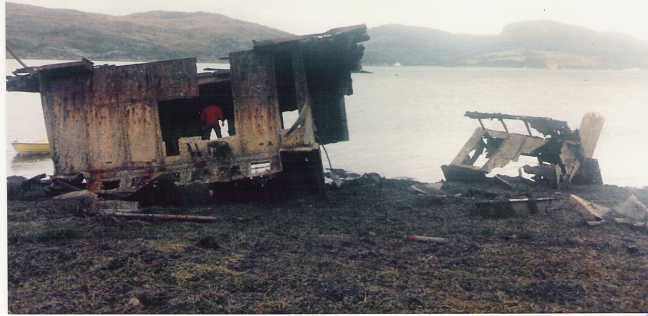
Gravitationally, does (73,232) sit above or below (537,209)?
above

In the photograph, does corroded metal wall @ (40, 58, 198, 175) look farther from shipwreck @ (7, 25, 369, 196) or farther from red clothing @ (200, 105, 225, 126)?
red clothing @ (200, 105, 225, 126)

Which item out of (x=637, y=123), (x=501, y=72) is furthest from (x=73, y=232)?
(x=501, y=72)

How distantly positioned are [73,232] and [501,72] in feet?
435

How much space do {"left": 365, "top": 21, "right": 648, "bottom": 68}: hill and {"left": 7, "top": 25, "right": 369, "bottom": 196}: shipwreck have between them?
58.0 ft

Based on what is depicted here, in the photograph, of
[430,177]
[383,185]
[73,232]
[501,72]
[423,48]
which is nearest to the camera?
[73,232]

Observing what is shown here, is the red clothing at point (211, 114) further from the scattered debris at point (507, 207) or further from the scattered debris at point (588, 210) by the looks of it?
the scattered debris at point (588, 210)

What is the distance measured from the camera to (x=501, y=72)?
130 m

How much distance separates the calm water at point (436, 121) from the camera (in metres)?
24.5

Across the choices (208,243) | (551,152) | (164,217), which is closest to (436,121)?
(551,152)

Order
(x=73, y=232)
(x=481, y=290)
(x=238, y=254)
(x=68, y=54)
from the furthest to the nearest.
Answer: (x=68, y=54), (x=73, y=232), (x=238, y=254), (x=481, y=290)

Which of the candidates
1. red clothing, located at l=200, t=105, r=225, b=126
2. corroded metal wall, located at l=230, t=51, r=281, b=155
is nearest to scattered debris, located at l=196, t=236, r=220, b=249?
corroded metal wall, located at l=230, t=51, r=281, b=155

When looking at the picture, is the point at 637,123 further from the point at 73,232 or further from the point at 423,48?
the point at 73,232

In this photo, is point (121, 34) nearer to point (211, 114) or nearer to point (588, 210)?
point (211, 114)

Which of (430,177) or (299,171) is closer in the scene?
(299,171)
